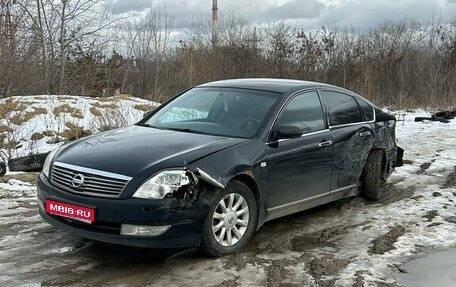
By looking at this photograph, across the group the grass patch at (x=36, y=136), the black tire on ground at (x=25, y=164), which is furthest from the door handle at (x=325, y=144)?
the grass patch at (x=36, y=136)

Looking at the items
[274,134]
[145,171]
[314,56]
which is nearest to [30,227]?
[145,171]

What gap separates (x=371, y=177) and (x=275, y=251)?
235 centimetres

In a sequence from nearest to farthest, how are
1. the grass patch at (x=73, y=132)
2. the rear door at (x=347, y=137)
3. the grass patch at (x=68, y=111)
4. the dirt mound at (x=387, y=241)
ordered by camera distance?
the dirt mound at (x=387, y=241)
the rear door at (x=347, y=137)
the grass patch at (x=73, y=132)
the grass patch at (x=68, y=111)

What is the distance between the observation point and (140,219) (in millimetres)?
4188

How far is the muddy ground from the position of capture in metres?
4.21

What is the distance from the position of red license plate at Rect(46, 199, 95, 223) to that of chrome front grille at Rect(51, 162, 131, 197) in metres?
0.13

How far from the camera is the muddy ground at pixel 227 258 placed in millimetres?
4215

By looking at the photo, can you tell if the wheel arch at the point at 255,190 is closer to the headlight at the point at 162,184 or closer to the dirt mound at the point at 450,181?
the headlight at the point at 162,184

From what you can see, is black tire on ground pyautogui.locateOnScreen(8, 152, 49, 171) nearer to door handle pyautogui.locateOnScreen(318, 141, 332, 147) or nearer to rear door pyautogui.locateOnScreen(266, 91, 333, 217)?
rear door pyautogui.locateOnScreen(266, 91, 333, 217)

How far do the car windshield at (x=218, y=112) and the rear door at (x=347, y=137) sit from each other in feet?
3.23

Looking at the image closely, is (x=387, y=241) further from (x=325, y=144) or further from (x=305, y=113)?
(x=305, y=113)

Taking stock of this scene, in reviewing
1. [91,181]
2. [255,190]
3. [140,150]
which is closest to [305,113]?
[255,190]

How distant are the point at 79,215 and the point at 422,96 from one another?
2078 cm

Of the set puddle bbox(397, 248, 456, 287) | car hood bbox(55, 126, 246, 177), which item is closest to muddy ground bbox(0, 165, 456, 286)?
puddle bbox(397, 248, 456, 287)
